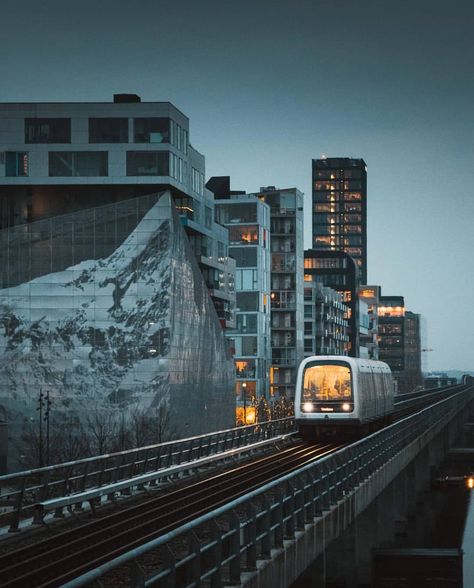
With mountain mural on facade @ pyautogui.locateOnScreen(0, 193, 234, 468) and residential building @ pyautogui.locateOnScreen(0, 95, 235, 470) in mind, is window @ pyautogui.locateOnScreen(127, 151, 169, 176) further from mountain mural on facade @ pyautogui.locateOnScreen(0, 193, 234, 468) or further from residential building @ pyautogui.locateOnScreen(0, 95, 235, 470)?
mountain mural on facade @ pyautogui.locateOnScreen(0, 193, 234, 468)

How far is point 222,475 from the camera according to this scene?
33.5 metres

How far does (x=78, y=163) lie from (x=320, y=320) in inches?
3568

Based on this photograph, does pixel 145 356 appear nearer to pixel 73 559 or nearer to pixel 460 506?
pixel 460 506

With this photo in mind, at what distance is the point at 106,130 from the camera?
86375mm

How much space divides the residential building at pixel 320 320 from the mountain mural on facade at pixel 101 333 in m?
81.5

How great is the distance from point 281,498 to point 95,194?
229 feet

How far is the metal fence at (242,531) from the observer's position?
12.8 meters

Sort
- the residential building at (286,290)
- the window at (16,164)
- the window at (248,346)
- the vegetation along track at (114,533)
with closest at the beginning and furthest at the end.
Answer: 1. the vegetation along track at (114,533)
2. the window at (16,164)
3. the window at (248,346)
4. the residential building at (286,290)

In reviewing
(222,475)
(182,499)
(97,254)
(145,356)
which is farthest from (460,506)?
(182,499)

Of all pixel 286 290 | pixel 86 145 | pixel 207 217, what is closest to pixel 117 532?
pixel 86 145

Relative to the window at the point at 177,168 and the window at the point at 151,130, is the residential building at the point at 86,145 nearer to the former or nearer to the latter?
the window at the point at 151,130

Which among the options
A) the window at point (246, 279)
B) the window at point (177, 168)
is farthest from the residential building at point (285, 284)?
the window at point (177, 168)

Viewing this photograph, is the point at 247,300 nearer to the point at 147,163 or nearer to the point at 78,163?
the point at 147,163

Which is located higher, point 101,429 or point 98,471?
point 98,471
